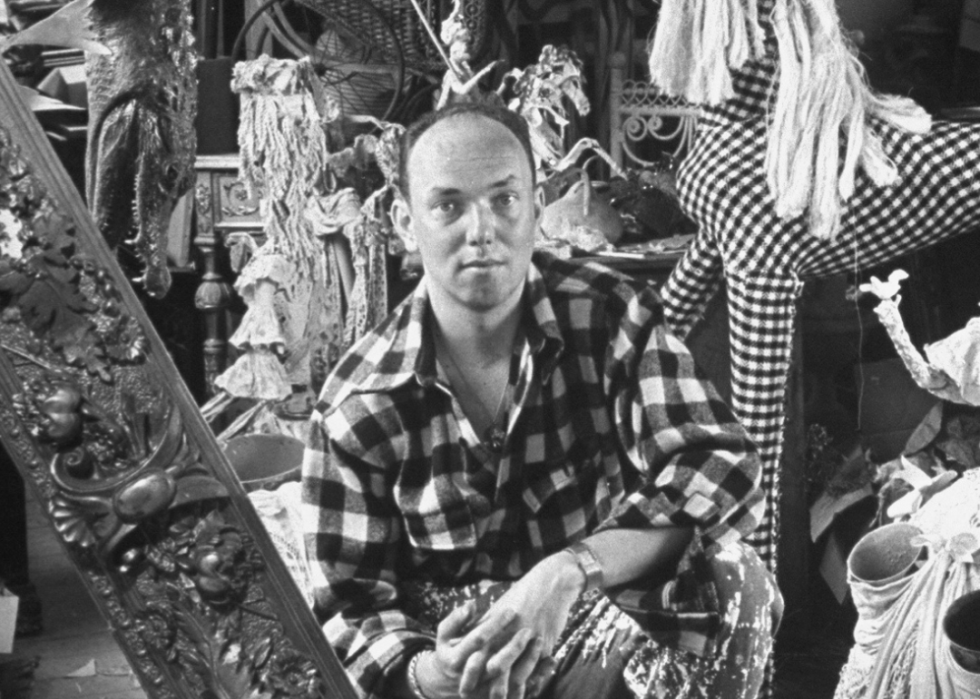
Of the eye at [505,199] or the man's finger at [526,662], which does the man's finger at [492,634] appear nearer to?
the man's finger at [526,662]

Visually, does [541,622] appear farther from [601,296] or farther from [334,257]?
[334,257]

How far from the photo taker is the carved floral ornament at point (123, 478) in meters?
1.24

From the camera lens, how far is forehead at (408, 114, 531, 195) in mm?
1298

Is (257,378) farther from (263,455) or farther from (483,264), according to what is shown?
(483,264)

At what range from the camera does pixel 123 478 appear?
1.25 metres

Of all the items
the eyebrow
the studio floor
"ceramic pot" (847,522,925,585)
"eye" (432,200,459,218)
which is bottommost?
the studio floor

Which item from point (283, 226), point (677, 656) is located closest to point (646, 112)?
point (283, 226)

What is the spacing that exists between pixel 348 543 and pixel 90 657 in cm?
105

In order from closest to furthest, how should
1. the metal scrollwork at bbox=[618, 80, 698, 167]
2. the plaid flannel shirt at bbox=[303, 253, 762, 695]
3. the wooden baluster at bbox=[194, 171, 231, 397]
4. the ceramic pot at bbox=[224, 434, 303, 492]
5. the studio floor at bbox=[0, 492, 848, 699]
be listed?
the plaid flannel shirt at bbox=[303, 253, 762, 695]
the studio floor at bbox=[0, 492, 848, 699]
the ceramic pot at bbox=[224, 434, 303, 492]
the wooden baluster at bbox=[194, 171, 231, 397]
the metal scrollwork at bbox=[618, 80, 698, 167]

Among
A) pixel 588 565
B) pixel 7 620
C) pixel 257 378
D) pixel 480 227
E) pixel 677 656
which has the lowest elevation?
pixel 7 620

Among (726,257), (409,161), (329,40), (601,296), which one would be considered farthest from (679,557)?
(329,40)

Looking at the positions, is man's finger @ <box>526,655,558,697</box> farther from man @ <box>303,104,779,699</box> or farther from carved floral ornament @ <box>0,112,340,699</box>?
carved floral ornament @ <box>0,112,340,699</box>

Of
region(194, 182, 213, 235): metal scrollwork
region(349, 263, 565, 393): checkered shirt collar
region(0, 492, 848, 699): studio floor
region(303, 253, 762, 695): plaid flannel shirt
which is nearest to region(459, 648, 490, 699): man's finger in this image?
region(303, 253, 762, 695): plaid flannel shirt

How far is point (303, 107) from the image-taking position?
232 centimetres
